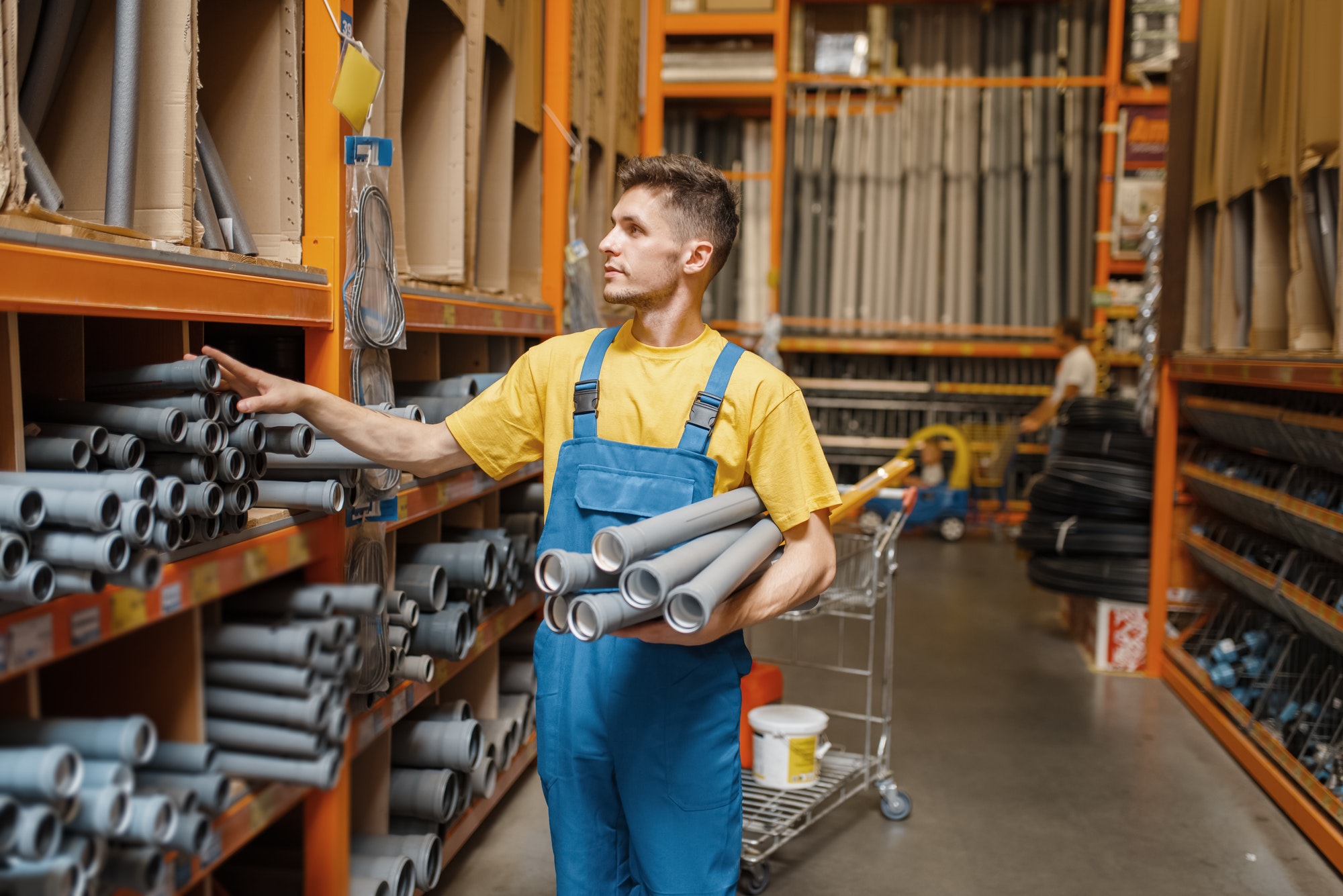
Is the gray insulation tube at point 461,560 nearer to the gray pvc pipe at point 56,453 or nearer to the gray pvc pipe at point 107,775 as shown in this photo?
the gray pvc pipe at point 56,453

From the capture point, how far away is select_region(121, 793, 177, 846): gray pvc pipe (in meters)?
1.34

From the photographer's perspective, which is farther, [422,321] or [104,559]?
[422,321]

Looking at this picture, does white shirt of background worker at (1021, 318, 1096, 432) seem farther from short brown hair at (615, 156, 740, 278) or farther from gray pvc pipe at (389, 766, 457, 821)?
short brown hair at (615, 156, 740, 278)

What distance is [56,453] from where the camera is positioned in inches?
60.7

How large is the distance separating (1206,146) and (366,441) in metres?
4.20

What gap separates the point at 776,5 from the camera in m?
8.29

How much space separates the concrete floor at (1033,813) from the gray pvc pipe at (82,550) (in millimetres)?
1915

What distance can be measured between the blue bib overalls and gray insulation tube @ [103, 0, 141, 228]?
0.80 m

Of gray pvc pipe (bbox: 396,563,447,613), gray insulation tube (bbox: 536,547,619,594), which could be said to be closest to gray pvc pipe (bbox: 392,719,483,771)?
gray pvc pipe (bbox: 396,563,447,613)

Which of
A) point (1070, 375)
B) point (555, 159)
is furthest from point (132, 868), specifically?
point (1070, 375)

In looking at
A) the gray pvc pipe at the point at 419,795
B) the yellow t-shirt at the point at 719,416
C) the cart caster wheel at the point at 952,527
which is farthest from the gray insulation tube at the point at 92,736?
the cart caster wheel at the point at 952,527

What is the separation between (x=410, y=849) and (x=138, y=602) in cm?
125

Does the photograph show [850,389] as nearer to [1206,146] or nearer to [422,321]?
[1206,146]

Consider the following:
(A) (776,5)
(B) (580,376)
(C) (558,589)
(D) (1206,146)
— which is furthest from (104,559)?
(A) (776,5)
